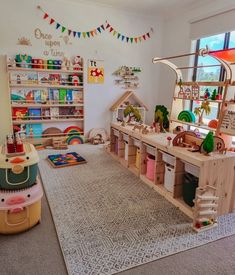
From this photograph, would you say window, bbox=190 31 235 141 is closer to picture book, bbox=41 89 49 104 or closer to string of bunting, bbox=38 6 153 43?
string of bunting, bbox=38 6 153 43

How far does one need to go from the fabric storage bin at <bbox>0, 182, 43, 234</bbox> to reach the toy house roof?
276cm

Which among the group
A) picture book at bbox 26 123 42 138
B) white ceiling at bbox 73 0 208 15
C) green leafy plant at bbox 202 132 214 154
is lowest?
picture book at bbox 26 123 42 138

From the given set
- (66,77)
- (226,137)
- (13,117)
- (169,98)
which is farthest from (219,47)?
(13,117)

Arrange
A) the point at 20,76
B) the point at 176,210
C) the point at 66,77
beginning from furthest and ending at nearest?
the point at 66,77 < the point at 20,76 < the point at 176,210

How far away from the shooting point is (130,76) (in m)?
4.36

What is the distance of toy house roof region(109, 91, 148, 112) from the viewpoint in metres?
4.21

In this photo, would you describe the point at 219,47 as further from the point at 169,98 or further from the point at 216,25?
the point at 169,98

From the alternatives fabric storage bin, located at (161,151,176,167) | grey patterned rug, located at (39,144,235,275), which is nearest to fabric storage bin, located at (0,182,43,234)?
grey patterned rug, located at (39,144,235,275)

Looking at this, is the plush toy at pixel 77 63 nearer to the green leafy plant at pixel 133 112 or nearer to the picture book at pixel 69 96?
the picture book at pixel 69 96

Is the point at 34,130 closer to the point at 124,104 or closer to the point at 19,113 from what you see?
the point at 19,113

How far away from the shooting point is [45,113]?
3.80 metres

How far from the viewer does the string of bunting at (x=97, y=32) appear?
3580 millimetres

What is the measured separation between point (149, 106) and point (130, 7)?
186 centimetres

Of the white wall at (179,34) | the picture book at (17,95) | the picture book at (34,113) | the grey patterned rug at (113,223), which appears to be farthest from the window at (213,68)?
the picture book at (17,95)
